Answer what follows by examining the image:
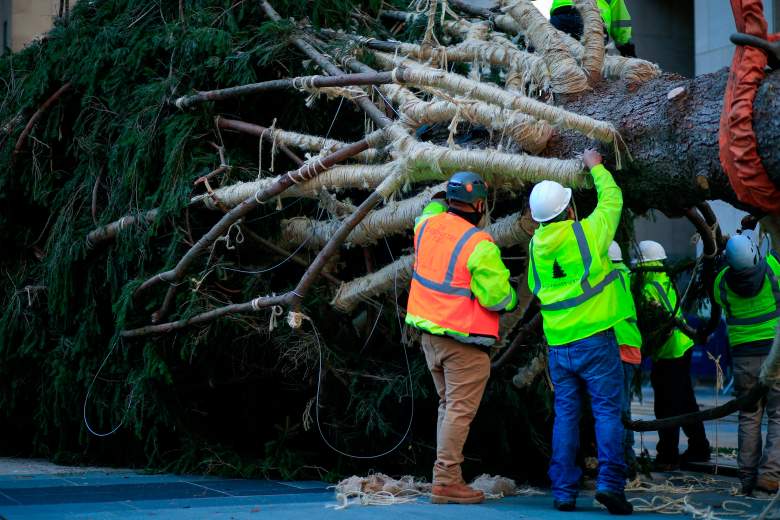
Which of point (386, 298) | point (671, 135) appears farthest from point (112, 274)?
point (671, 135)

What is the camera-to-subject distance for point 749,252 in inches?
272

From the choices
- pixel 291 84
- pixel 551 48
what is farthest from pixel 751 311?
pixel 291 84

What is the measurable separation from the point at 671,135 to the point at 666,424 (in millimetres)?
1534

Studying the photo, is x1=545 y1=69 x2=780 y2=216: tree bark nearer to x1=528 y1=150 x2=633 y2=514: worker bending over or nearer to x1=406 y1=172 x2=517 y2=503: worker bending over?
x1=528 y1=150 x2=633 y2=514: worker bending over

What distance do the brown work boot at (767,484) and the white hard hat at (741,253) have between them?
4.36ft

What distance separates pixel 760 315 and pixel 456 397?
2.35 metres

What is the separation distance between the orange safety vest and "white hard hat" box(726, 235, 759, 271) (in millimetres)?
1882

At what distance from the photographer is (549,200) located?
5629mm

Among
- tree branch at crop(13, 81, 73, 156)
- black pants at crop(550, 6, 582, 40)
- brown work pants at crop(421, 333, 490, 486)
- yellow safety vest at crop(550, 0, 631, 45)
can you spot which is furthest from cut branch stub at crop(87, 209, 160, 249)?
yellow safety vest at crop(550, 0, 631, 45)

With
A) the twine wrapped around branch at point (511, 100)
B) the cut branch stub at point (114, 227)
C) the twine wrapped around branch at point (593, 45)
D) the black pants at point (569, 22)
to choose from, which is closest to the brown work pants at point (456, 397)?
the twine wrapped around branch at point (511, 100)

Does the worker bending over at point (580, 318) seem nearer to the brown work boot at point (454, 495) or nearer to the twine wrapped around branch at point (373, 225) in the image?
the brown work boot at point (454, 495)

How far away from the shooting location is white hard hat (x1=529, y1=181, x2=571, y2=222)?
5.62 meters

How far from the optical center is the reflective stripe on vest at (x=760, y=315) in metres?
7.01

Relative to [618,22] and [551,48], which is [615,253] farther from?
[618,22]
